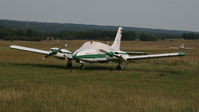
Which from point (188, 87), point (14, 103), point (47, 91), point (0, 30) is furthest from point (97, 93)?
point (0, 30)

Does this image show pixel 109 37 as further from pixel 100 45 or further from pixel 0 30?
pixel 100 45

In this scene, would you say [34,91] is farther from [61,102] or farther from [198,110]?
[198,110]

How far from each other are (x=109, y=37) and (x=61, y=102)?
159260mm

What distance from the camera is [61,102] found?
13.6 metres

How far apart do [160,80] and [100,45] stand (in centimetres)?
1144

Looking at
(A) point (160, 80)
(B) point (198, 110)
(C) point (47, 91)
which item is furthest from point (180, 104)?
(A) point (160, 80)

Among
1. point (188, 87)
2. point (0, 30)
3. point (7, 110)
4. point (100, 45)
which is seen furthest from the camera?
point (0, 30)

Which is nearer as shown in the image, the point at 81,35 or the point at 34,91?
the point at 34,91

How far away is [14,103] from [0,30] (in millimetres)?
154924

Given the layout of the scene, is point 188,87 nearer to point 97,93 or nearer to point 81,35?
point 97,93

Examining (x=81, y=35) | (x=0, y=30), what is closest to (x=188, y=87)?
(x=0, y=30)

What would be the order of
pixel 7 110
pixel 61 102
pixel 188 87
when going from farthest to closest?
1. pixel 188 87
2. pixel 61 102
3. pixel 7 110

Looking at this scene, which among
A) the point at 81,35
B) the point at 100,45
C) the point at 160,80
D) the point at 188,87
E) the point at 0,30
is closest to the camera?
the point at 188,87

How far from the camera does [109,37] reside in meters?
172
